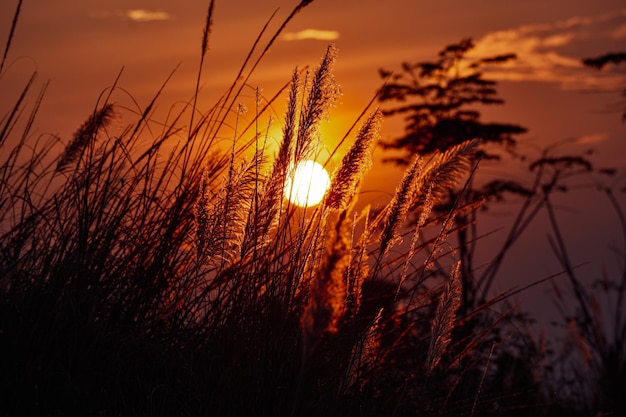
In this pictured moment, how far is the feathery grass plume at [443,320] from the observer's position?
7.00ft

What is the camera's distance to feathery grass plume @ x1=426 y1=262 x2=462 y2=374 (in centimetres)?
213

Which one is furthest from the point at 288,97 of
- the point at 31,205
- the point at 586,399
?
the point at 586,399

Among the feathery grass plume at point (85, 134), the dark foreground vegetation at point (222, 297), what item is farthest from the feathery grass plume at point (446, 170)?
the feathery grass plume at point (85, 134)

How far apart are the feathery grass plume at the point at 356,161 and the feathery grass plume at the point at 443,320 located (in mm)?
456

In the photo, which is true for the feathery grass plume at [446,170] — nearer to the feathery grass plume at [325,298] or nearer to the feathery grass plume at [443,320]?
the feathery grass plume at [443,320]

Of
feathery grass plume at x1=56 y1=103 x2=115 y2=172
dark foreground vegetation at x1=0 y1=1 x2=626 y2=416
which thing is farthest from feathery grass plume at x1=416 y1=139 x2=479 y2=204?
feathery grass plume at x1=56 y1=103 x2=115 y2=172

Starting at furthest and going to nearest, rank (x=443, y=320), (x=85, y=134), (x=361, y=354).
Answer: (x=85, y=134)
(x=361, y=354)
(x=443, y=320)

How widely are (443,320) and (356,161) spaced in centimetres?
57

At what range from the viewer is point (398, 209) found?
2.40 m

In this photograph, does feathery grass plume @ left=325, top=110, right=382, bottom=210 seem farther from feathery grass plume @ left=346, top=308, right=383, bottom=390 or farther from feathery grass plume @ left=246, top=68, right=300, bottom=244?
feathery grass plume @ left=346, top=308, right=383, bottom=390

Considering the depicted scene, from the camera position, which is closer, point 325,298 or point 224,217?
point 325,298

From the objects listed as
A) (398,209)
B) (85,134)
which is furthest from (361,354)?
(85,134)

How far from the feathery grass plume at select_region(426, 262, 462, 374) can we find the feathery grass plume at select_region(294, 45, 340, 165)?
58cm

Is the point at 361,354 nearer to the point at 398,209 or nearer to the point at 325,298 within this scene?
the point at 398,209
